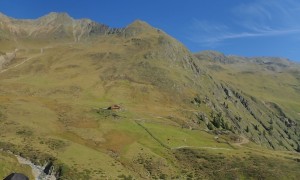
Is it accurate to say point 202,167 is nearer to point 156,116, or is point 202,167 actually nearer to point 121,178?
point 121,178

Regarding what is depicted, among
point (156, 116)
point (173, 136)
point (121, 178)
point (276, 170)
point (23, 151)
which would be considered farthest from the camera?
point (156, 116)

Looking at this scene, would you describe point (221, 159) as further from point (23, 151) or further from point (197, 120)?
point (197, 120)

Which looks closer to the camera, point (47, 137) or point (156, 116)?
point (47, 137)

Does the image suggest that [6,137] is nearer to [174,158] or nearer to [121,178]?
[121,178]

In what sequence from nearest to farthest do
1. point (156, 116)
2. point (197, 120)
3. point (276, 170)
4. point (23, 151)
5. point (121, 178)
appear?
point (121, 178)
point (23, 151)
point (276, 170)
point (156, 116)
point (197, 120)

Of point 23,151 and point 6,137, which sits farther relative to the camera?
point 6,137

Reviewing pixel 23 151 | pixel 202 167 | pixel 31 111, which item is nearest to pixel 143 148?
pixel 202 167

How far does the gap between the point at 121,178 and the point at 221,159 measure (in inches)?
1318

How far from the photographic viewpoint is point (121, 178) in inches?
3376

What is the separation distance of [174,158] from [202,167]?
8.69 m

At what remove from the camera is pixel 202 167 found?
10356 centimetres

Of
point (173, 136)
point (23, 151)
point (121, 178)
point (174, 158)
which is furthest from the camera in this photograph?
point (173, 136)

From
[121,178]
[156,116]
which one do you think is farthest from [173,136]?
[121,178]

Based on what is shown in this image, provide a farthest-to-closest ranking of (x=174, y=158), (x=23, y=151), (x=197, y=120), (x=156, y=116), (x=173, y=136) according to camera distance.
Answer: (x=197, y=120)
(x=156, y=116)
(x=173, y=136)
(x=174, y=158)
(x=23, y=151)
